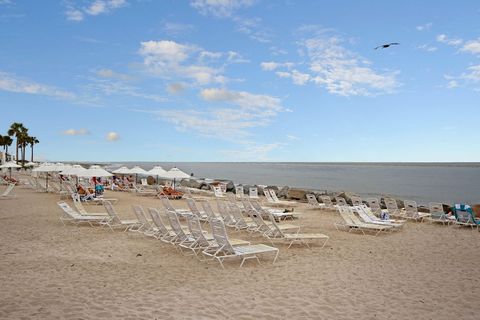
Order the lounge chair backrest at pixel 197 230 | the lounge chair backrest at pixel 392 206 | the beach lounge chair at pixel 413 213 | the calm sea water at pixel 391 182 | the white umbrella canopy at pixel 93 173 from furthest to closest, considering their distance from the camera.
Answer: the calm sea water at pixel 391 182 < the white umbrella canopy at pixel 93 173 < the lounge chair backrest at pixel 392 206 < the beach lounge chair at pixel 413 213 < the lounge chair backrest at pixel 197 230

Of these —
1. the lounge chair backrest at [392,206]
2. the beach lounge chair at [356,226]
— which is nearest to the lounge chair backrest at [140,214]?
the beach lounge chair at [356,226]

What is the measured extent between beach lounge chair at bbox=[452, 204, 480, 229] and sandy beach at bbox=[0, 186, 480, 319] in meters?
3.11

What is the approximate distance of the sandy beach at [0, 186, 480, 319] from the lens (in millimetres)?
4609

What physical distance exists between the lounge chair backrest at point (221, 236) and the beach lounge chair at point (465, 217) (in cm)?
857

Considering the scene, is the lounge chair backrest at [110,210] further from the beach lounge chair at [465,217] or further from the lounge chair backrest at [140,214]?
the beach lounge chair at [465,217]

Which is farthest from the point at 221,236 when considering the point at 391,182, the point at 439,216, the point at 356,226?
the point at 391,182

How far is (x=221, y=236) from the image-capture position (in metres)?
6.78

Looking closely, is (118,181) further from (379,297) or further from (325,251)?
(379,297)

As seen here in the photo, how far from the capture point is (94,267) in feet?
21.2

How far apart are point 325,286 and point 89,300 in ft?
10.3

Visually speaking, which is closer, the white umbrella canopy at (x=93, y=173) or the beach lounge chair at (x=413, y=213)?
the beach lounge chair at (x=413, y=213)

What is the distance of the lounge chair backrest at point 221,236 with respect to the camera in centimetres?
675

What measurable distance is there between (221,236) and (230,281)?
1059mm

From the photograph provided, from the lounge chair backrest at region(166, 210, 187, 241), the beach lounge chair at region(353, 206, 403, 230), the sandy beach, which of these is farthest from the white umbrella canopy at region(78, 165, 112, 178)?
the beach lounge chair at region(353, 206, 403, 230)
